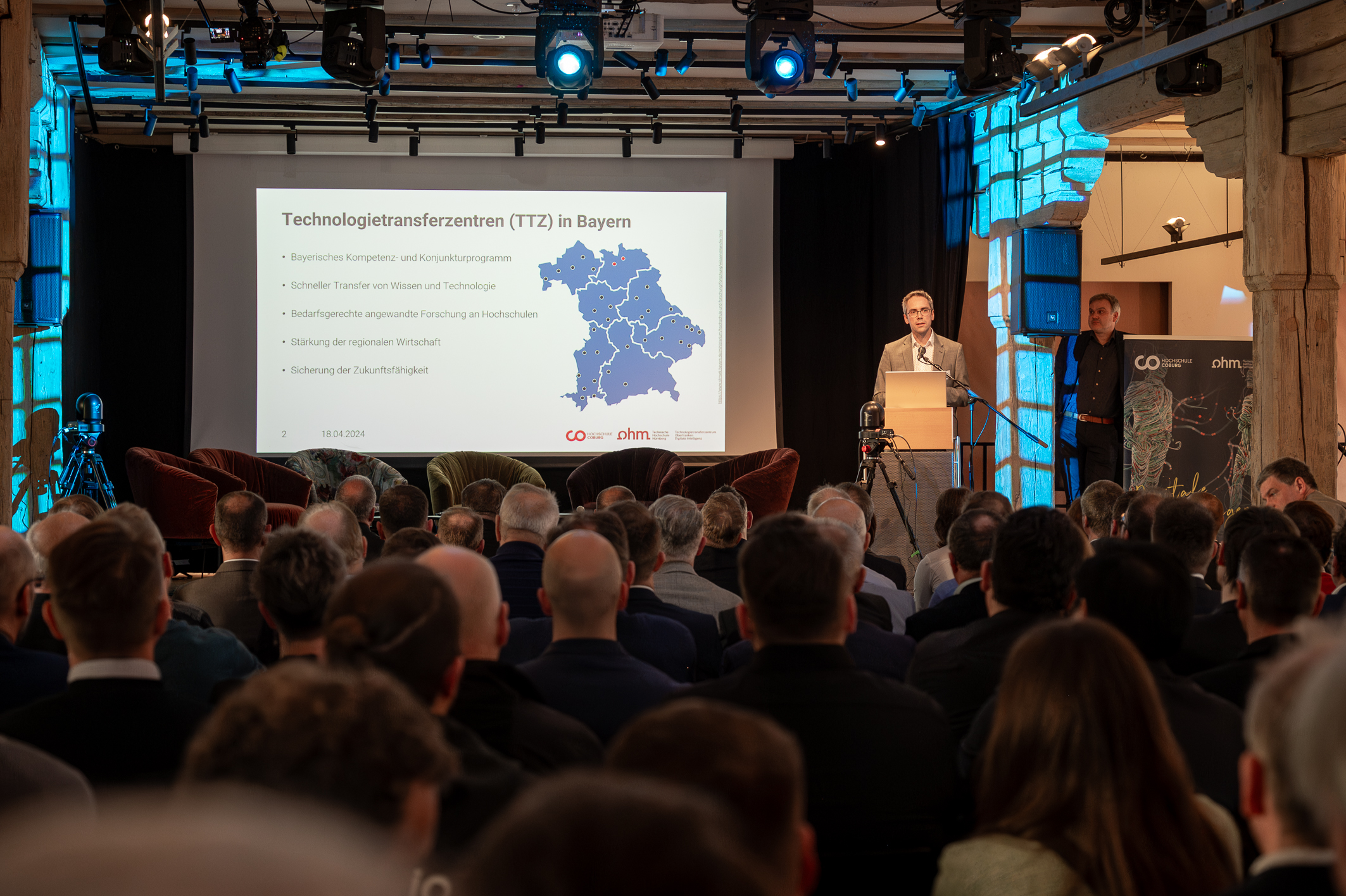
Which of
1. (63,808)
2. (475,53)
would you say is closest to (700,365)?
(475,53)

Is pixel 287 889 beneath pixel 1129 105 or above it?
beneath

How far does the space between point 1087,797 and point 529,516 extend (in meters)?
2.83

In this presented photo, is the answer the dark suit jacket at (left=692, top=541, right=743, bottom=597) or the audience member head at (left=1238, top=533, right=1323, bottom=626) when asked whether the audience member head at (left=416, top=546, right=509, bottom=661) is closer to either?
the audience member head at (left=1238, top=533, right=1323, bottom=626)

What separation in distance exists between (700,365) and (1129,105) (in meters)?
3.77

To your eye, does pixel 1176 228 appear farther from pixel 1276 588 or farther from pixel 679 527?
pixel 1276 588

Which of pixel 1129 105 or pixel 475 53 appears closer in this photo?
pixel 1129 105

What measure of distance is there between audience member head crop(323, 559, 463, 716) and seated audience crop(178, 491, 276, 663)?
1.87 m

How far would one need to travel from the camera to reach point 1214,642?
10.0 ft

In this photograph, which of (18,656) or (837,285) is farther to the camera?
(837,285)

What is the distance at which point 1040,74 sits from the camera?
701cm

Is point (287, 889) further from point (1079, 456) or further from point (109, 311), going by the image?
point (109, 311)

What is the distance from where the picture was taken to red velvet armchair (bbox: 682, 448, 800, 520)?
829 centimetres

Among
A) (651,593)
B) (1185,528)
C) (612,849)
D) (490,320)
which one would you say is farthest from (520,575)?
(490,320)

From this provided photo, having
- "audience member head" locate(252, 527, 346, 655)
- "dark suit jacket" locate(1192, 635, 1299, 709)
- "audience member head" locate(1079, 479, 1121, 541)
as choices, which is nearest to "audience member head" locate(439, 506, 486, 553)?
"audience member head" locate(252, 527, 346, 655)
